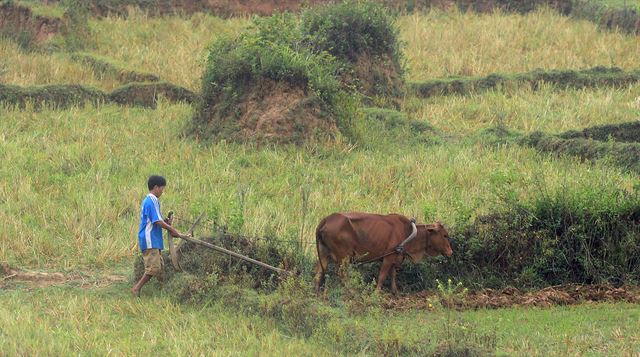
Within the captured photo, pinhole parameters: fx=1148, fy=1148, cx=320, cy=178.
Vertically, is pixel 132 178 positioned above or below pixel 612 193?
below

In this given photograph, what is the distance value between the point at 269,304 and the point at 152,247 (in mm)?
1344

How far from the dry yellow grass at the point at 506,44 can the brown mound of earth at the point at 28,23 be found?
277 inches

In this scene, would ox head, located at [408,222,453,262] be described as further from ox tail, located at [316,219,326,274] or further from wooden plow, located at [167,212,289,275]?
wooden plow, located at [167,212,289,275]

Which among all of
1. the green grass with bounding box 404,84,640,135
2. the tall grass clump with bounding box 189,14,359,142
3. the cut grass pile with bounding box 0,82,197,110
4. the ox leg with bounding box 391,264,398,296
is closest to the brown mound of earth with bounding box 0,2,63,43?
the cut grass pile with bounding box 0,82,197,110

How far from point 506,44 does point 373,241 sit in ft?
47.2

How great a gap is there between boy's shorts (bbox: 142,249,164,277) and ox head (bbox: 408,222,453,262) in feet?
7.46

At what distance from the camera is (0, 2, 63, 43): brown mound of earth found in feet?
73.6

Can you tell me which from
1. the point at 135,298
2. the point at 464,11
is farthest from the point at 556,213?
the point at 464,11

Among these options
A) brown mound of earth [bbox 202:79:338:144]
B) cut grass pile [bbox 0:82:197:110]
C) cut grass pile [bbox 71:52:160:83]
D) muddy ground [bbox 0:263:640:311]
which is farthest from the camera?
cut grass pile [bbox 71:52:160:83]

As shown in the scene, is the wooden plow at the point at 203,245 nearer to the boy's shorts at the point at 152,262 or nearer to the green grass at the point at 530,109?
the boy's shorts at the point at 152,262

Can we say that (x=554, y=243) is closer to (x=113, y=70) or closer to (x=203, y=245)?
(x=203, y=245)

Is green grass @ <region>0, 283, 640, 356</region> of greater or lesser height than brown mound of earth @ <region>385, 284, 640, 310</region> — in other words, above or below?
above

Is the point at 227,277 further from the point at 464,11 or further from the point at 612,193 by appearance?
the point at 464,11

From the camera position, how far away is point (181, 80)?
67.0 feet
